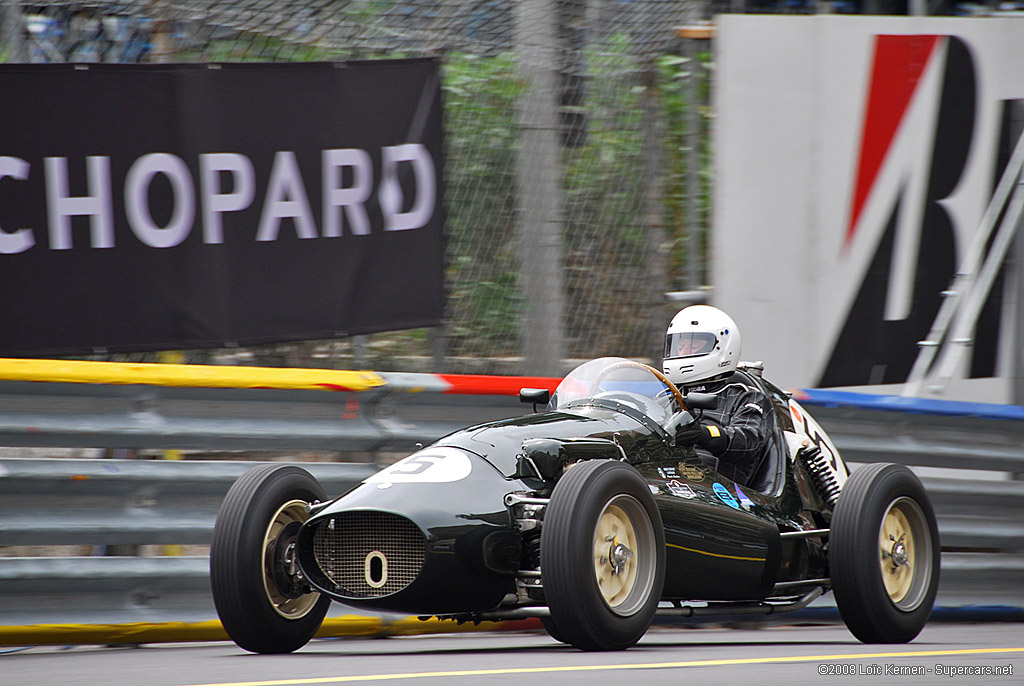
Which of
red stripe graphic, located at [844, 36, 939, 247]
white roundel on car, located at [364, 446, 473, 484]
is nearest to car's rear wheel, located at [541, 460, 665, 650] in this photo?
white roundel on car, located at [364, 446, 473, 484]

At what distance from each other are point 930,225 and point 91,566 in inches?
215

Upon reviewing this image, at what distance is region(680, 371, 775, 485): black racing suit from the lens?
615 centimetres

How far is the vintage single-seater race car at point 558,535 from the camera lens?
187 inches

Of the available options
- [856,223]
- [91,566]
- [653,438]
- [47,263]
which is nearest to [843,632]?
[653,438]

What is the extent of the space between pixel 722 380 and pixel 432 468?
6.54 ft

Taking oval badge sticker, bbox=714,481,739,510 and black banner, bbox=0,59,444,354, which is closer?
oval badge sticker, bbox=714,481,739,510

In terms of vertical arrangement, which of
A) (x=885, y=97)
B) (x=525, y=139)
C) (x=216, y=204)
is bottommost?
(x=216, y=204)

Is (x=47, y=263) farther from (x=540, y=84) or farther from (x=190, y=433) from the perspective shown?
(x=540, y=84)

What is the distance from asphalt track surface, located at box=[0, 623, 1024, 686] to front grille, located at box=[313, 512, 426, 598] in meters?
0.26

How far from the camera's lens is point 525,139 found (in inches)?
271

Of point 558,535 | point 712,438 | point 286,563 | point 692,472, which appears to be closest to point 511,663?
point 558,535

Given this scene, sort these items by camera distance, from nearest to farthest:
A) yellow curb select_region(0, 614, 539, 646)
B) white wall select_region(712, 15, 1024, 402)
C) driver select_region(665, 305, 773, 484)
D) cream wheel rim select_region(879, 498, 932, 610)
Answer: yellow curb select_region(0, 614, 539, 646)
cream wheel rim select_region(879, 498, 932, 610)
driver select_region(665, 305, 773, 484)
white wall select_region(712, 15, 1024, 402)

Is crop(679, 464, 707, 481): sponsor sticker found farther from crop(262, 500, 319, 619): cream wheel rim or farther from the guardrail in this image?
crop(262, 500, 319, 619): cream wheel rim

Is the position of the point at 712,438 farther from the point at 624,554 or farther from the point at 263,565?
the point at 263,565
